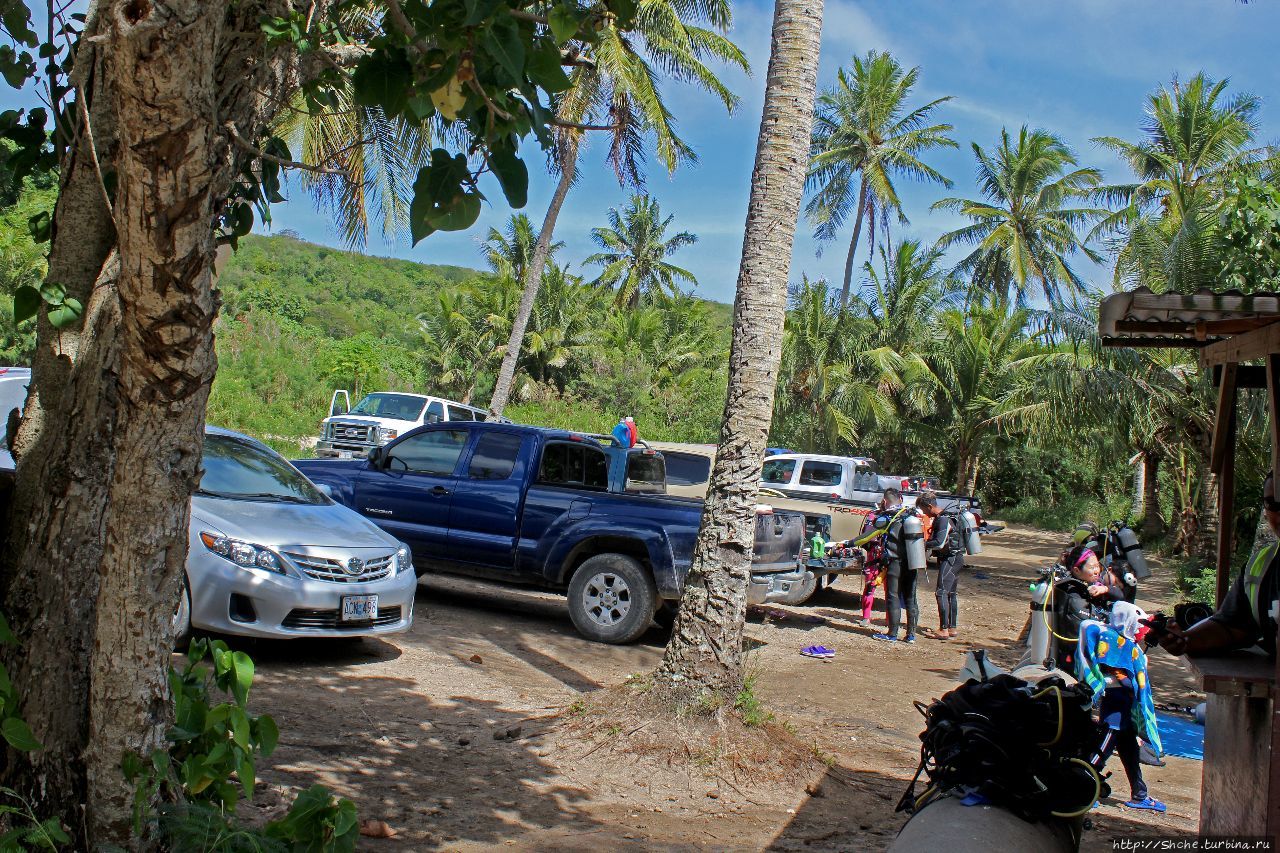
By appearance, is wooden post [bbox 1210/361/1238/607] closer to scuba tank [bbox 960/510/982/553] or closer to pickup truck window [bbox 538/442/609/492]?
pickup truck window [bbox 538/442/609/492]

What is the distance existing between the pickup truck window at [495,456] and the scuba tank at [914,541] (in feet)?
13.9

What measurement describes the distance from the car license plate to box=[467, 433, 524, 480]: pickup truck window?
269 cm

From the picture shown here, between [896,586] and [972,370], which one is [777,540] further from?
[972,370]

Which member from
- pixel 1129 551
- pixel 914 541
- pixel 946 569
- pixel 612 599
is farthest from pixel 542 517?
pixel 1129 551

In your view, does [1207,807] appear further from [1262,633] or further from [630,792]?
[630,792]

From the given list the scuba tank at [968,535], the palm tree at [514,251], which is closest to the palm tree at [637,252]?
the palm tree at [514,251]

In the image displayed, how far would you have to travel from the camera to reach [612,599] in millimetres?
9461

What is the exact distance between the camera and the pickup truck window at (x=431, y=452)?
1045 centimetres

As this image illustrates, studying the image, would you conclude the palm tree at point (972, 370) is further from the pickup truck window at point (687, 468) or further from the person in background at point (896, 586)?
the person in background at point (896, 586)

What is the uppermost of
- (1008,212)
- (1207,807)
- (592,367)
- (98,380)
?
(1008,212)

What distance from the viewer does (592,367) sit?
40781mm

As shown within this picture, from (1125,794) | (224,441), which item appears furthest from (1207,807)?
(224,441)

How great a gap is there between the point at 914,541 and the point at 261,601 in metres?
6.89

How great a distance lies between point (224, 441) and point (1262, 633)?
723 cm
